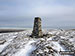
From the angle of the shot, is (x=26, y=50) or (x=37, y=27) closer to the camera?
(x=26, y=50)

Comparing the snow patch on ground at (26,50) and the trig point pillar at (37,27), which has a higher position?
the trig point pillar at (37,27)

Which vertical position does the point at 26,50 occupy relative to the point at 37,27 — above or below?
below

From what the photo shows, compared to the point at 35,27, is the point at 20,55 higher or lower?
lower

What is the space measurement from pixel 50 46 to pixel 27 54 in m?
6.54

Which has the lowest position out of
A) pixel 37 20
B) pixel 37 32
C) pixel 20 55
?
pixel 20 55

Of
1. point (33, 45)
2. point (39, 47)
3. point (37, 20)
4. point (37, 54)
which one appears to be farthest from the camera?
point (37, 20)

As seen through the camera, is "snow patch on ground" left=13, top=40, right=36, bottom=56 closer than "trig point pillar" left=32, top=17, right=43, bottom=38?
Yes

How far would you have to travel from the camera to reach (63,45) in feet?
121

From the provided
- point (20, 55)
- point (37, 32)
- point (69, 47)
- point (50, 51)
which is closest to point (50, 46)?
point (50, 51)

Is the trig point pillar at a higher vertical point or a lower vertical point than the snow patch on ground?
higher

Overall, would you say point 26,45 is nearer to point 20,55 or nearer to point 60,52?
point 20,55

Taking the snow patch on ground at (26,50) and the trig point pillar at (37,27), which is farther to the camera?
the trig point pillar at (37,27)

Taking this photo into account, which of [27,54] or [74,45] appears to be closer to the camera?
[27,54]

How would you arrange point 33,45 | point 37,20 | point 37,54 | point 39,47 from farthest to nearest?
point 37,20
point 33,45
point 39,47
point 37,54
